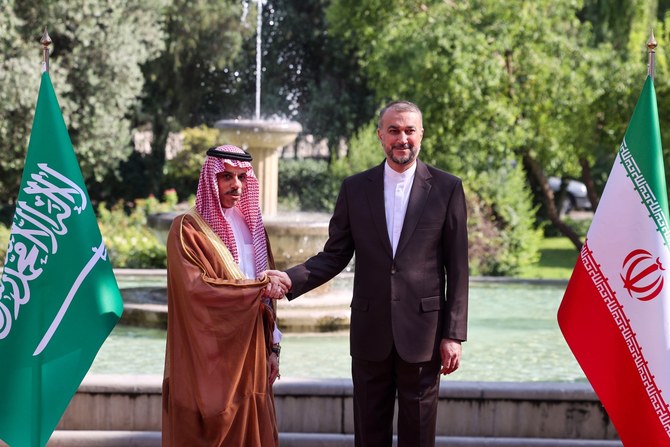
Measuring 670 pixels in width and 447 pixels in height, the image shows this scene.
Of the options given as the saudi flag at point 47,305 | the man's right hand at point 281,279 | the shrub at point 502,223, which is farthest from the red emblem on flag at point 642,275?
the shrub at point 502,223

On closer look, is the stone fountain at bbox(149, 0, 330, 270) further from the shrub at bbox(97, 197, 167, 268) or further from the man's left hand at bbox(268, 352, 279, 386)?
the man's left hand at bbox(268, 352, 279, 386)

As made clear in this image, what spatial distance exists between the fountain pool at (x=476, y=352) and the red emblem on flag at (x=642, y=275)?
9.04ft

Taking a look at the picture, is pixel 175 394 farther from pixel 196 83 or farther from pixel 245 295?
pixel 196 83

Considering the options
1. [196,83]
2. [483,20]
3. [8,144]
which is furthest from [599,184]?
[8,144]

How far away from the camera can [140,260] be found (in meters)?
15.4

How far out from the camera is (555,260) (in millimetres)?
22906

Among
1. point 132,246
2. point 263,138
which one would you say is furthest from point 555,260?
point 263,138

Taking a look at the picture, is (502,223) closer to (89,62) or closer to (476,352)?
(476,352)

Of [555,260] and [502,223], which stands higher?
[502,223]

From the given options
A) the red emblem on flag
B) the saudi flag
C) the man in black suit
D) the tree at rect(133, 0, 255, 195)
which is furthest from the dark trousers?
the tree at rect(133, 0, 255, 195)

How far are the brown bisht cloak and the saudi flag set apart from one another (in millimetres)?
728

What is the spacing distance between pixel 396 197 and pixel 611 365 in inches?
50.5

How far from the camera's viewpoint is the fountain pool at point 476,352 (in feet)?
26.3

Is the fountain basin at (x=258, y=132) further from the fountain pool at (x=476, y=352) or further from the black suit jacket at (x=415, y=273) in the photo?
the black suit jacket at (x=415, y=273)
